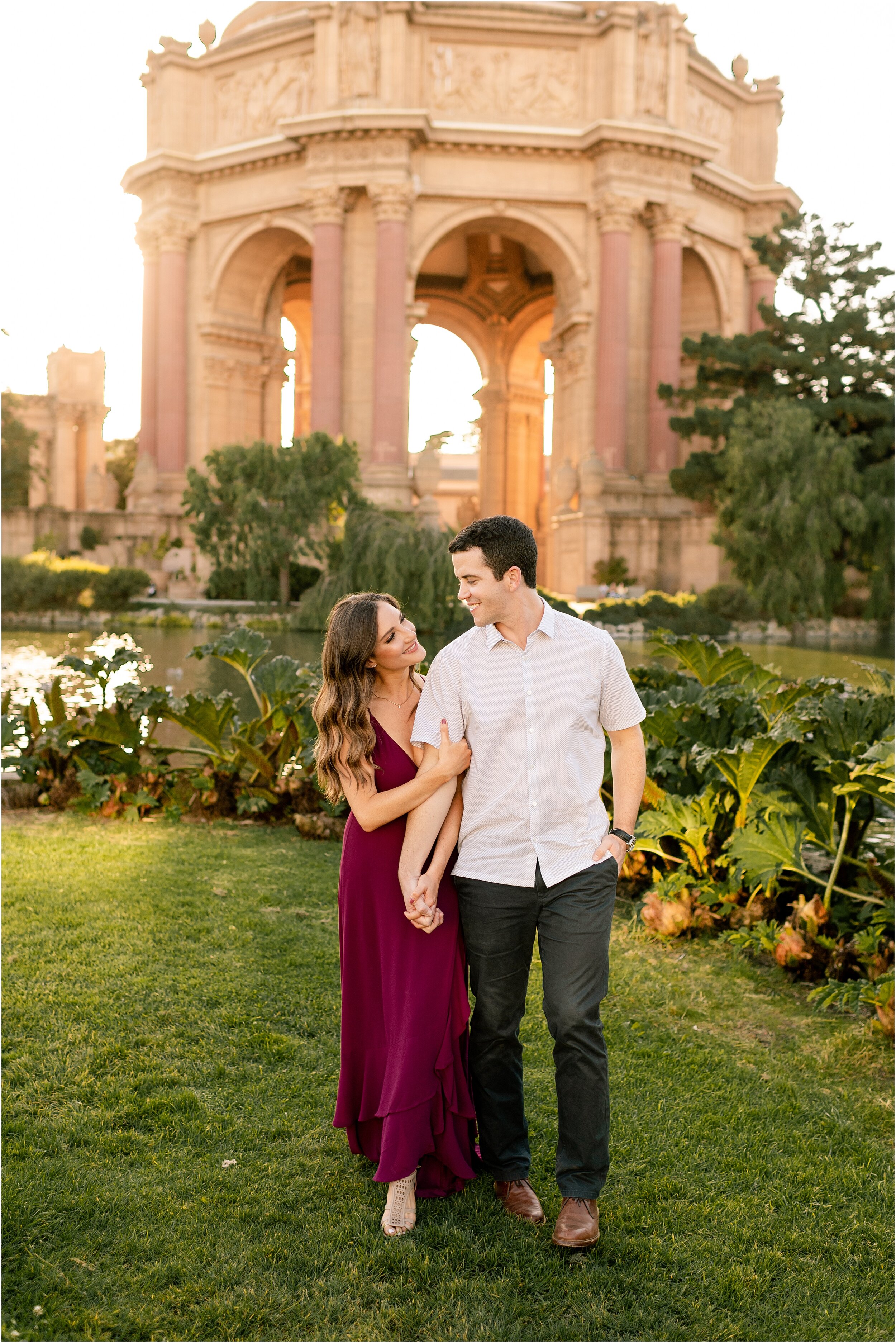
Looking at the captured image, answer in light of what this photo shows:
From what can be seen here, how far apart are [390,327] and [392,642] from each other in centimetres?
3335

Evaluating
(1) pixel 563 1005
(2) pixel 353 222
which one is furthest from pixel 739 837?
(2) pixel 353 222

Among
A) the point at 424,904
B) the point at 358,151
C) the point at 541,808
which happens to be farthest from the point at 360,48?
the point at 424,904

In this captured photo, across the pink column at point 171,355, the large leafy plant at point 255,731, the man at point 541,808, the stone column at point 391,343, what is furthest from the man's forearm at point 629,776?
the pink column at point 171,355

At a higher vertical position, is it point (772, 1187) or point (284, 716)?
point (284, 716)

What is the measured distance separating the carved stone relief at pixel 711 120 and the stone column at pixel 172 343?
17.7 meters

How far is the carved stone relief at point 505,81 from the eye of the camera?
116 ft

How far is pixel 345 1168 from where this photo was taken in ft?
10.7

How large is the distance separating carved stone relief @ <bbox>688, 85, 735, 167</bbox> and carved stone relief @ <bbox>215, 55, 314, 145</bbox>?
12810mm

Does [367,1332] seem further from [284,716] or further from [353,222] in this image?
[353,222]

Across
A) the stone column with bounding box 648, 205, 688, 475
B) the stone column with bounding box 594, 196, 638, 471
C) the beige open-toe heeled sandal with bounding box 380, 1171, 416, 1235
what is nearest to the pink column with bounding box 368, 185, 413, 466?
the stone column with bounding box 594, 196, 638, 471

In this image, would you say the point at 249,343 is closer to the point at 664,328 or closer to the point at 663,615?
the point at 664,328

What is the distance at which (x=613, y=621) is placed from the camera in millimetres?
27344

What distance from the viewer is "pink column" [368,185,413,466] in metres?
34.2

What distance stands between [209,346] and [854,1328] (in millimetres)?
40047
